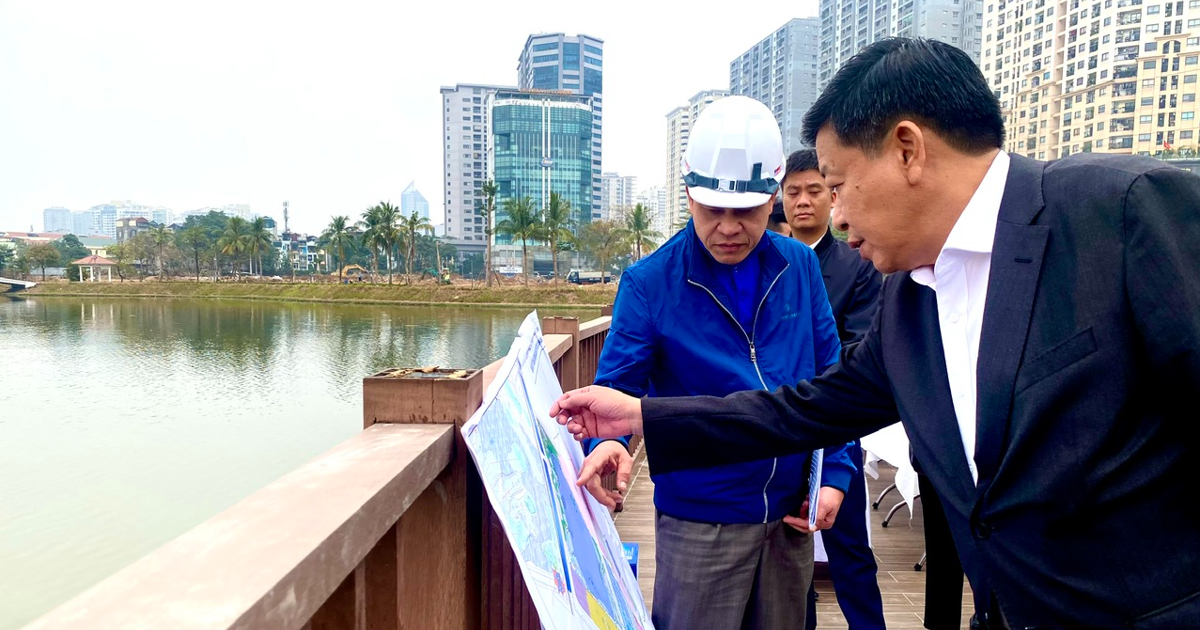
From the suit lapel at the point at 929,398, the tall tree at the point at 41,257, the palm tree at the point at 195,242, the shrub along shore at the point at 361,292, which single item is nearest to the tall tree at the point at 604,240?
the shrub along shore at the point at 361,292

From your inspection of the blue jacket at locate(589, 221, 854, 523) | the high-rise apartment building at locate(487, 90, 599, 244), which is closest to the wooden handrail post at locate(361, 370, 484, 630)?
the blue jacket at locate(589, 221, 854, 523)

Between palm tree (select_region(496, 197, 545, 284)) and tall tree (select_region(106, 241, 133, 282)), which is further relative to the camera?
tall tree (select_region(106, 241, 133, 282))

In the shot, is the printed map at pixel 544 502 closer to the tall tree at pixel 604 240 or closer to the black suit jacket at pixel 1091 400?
the black suit jacket at pixel 1091 400

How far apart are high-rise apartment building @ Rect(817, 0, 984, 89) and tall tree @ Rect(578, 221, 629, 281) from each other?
32124mm

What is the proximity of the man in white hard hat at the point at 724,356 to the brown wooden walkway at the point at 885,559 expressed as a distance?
134 centimetres

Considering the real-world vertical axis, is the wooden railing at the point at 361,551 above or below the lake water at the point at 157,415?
above

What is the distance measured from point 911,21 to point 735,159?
→ 88.0m

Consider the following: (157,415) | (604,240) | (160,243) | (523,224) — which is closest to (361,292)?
(523,224)

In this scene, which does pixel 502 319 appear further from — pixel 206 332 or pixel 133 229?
pixel 133 229

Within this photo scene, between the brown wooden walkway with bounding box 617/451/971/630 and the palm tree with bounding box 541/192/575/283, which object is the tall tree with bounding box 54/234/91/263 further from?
the brown wooden walkway with bounding box 617/451/971/630

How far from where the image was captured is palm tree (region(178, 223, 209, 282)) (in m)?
66.9

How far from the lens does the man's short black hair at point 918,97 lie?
1.04 metres

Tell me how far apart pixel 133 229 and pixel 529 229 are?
270 ft

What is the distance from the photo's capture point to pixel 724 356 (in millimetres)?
1622
